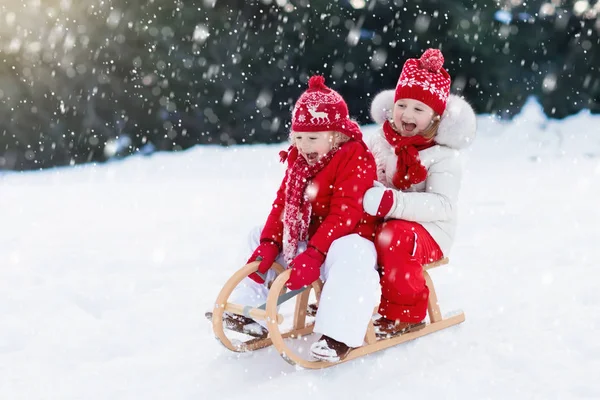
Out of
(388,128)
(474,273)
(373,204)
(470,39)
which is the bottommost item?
(474,273)

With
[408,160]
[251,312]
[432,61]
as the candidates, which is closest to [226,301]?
[251,312]

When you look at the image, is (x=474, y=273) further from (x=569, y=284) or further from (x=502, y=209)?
(x=502, y=209)

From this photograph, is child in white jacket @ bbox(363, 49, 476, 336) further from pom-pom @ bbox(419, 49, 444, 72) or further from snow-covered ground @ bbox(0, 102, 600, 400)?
snow-covered ground @ bbox(0, 102, 600, 400)

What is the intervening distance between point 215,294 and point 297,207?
1186 mm

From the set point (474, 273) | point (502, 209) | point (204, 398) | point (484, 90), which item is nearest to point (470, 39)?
point (484, 90)

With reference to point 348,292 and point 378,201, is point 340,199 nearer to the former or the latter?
point 378,201

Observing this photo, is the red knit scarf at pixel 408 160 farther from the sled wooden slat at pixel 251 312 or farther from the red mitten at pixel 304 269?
the sled wooden slat at pixel 251 312

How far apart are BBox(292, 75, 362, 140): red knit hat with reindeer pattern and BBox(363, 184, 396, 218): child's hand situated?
26cm

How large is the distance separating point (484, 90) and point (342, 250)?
20.3 ft

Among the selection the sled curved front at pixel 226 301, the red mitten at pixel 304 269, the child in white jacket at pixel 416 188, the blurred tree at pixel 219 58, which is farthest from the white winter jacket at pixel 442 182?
the blurred tree at pixel 219 58

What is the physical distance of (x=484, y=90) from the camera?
8102mm

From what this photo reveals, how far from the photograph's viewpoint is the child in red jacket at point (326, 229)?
2439 millimetres

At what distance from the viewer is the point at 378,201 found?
2.58 metres

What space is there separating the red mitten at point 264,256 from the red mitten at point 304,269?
222 millimetres
